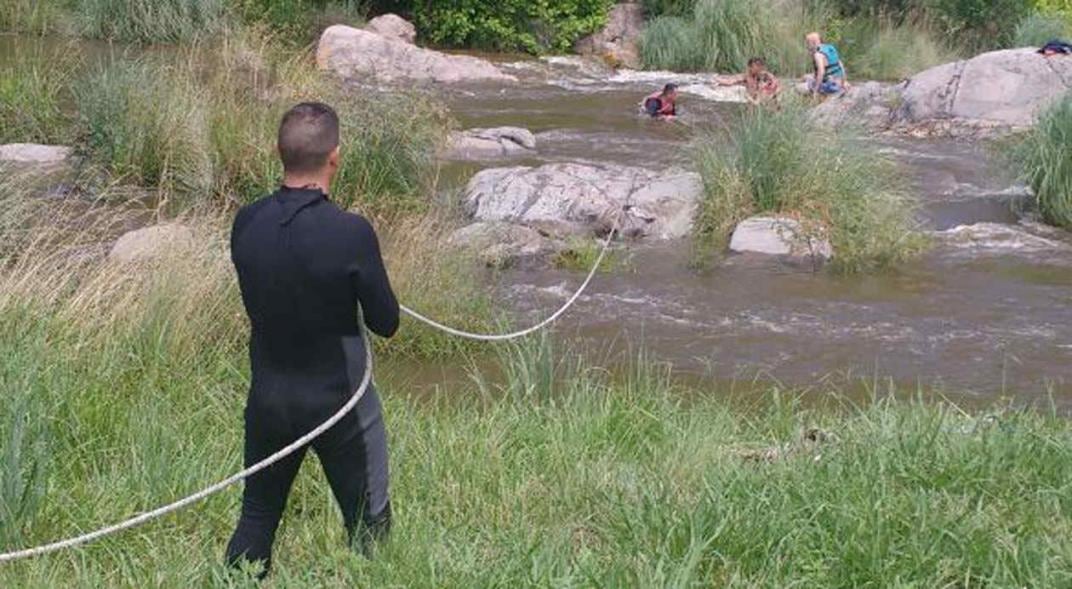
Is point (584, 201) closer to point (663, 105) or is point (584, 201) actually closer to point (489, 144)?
point (489, 144)

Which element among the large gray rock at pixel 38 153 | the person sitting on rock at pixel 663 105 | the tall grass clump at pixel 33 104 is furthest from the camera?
the person sitting on rock at pixel 663 105

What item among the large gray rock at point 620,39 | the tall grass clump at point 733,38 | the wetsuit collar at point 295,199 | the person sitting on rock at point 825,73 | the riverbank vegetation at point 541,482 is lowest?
the large gray rock at point 620,39

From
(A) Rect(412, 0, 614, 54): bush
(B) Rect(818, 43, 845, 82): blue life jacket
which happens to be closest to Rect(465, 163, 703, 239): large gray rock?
(B) Rect(818, 43, 845, 82): blue life jacket

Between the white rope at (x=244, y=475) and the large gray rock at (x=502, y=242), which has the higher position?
the white rope at (x=244, y=475)

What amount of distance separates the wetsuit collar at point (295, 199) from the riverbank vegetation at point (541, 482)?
3.30ft

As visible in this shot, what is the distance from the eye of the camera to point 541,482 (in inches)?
206

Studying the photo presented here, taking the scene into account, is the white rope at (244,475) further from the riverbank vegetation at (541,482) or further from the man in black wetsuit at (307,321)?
the riverbank vegetation at (541,482)

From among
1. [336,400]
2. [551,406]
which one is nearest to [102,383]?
[551,406]

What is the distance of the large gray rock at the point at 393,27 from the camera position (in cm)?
2578

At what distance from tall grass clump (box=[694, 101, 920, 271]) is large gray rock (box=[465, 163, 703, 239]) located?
17.0 inches

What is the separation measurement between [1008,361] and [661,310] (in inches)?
92.9

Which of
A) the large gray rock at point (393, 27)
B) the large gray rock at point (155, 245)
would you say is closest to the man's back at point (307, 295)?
the large gray rock at point (155, 245)

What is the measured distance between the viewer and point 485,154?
1583cm

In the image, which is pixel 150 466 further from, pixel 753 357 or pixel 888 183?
pixel 888 183
